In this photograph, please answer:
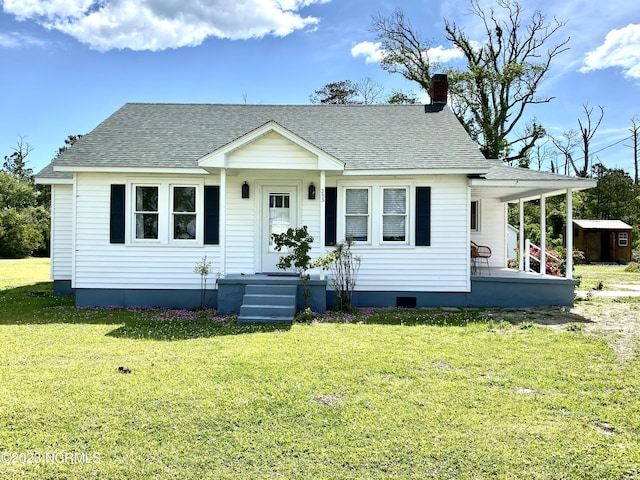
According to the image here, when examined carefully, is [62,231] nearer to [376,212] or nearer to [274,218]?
[274,218]

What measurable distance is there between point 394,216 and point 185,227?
499 centimetres

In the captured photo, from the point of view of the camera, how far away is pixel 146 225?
9.96 metres

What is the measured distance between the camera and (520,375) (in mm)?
4875

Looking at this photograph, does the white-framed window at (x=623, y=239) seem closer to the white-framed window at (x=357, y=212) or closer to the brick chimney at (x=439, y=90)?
the brick chimney at (x=439, y=90)

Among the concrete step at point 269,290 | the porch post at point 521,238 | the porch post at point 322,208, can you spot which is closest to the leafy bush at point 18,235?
the concrete step at point 269,290

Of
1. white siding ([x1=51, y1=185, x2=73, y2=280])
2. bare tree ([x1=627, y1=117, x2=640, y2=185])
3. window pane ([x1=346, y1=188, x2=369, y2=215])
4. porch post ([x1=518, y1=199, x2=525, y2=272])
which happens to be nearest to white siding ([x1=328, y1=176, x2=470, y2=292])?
window pane ([x1=346, y1=188, x2=369, y2=215])

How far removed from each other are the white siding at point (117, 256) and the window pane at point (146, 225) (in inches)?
9.4

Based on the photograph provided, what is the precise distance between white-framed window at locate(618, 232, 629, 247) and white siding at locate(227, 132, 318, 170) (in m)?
22.8

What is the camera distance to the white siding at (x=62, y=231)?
11578 millimetres

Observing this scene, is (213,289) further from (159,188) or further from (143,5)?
(143,5)

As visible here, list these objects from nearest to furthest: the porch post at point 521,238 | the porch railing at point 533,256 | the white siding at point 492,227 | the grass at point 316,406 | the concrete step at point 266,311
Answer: the grass at point 316,406, the concrete step at point 266,311, the porch post at point 521,238, the porch railing at point 533,256, the white siding at point 492,227

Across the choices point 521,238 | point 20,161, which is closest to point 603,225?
point 521,238

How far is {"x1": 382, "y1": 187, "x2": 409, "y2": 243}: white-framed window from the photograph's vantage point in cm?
997

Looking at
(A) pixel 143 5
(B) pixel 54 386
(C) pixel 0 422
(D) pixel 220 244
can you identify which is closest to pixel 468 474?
(C) pixel 0 422
